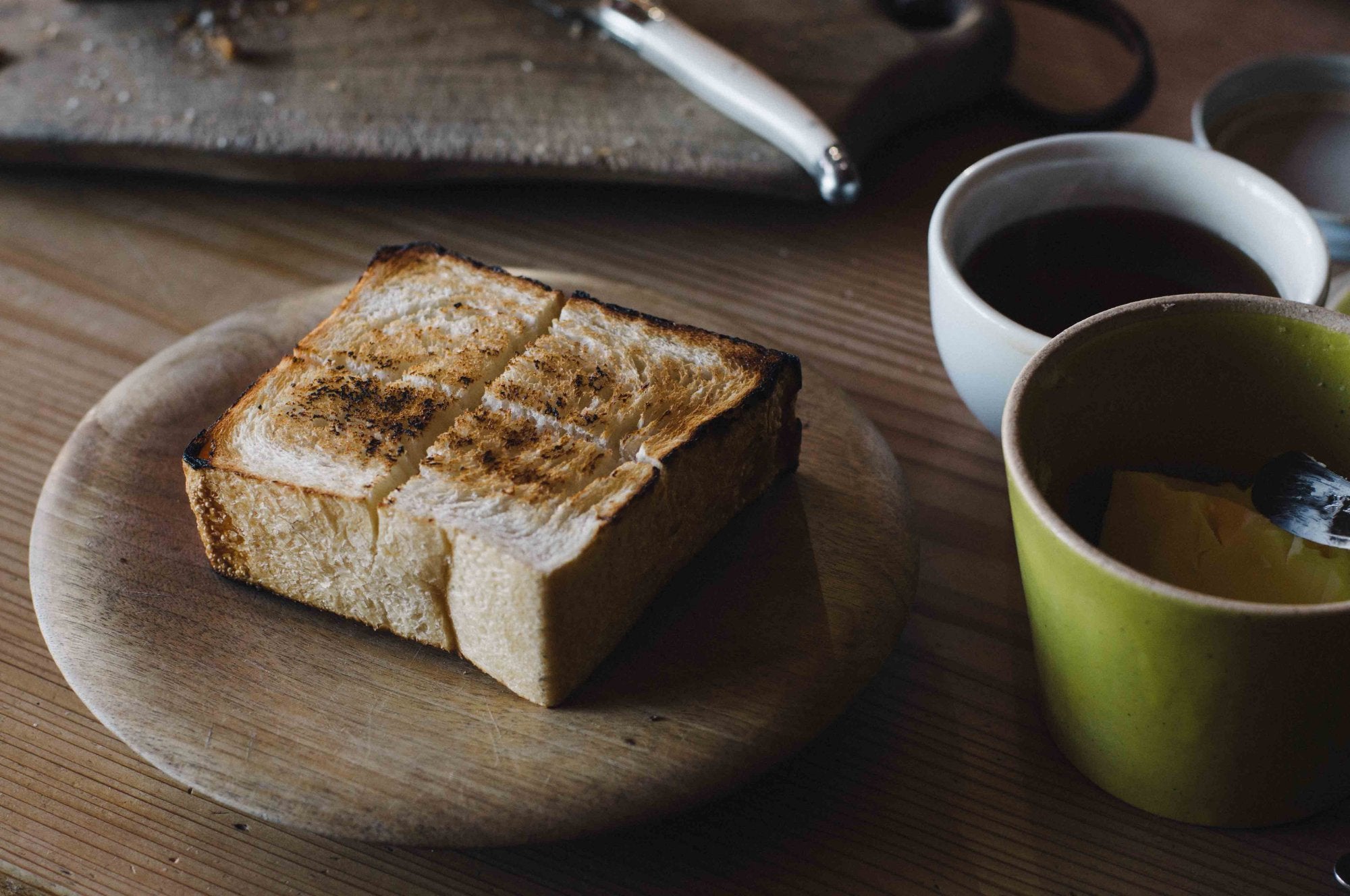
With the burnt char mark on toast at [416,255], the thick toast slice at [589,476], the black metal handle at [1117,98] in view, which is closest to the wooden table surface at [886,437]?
the black metal handle at [1117,98]

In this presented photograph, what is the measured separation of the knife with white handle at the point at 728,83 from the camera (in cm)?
146

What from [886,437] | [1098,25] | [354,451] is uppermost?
[354,451]

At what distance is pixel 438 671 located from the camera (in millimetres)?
925

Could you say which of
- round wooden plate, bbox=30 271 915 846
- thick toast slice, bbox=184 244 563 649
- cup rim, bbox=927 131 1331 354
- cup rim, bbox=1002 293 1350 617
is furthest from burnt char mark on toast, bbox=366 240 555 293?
cup rim, bbox=1002 293 1350 617

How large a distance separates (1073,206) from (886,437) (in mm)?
317

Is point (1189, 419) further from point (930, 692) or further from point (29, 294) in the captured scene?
point (29, 294)

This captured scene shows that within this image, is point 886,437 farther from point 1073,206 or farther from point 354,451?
point 354,451

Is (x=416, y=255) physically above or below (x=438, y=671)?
above

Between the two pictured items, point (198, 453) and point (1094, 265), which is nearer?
point (198, 453)

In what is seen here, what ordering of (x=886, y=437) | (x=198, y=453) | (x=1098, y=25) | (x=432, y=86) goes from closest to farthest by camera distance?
(x=198, y=453)
(x=886, y=437)
(x=432, y=86)
(x=1098, y=25)

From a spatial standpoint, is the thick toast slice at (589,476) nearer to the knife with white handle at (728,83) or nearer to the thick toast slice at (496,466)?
the thick toast slice at (496,466)

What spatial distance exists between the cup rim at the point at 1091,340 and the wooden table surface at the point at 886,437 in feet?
0.76

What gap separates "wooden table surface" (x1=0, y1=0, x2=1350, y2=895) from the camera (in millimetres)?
866

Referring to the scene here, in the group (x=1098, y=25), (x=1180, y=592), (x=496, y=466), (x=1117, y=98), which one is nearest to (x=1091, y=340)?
(x=1180, y=592)
